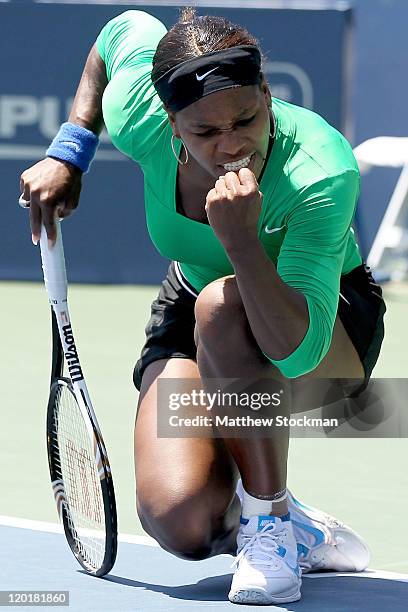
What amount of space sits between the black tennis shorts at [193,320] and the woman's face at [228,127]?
2.20 feet

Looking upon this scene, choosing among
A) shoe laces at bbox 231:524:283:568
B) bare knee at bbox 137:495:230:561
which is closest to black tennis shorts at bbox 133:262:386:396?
bare knee at bbox 137:495:230:561

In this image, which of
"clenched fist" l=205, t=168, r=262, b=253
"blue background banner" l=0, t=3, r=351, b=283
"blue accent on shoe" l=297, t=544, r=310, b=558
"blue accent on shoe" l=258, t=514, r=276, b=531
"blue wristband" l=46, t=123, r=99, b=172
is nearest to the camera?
"clenched fist" l=205, t=168, r=262, b=253

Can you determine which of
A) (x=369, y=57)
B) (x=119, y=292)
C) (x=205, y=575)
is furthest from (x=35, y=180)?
(x=369, y=57)

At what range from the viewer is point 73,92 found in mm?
9727

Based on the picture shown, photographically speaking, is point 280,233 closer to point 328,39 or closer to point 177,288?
point 177,288

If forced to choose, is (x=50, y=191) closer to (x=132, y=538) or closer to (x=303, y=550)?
(x=132, y=538)

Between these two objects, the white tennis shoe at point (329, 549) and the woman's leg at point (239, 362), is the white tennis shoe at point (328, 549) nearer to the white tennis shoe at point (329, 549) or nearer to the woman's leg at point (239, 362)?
the white tennis shoe at point (329, 549)

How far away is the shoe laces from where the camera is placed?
3551mm

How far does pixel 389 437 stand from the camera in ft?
17.7

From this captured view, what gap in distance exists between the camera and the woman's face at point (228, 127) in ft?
11.2

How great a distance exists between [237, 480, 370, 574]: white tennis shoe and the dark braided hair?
1112 millimetres

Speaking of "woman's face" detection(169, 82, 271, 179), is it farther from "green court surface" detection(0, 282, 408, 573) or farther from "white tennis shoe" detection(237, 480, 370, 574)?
"green court surface" detection(0, 282, 408, 573)

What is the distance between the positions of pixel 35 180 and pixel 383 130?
6755 mm

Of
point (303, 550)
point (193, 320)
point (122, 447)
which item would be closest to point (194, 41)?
point (193, 320)
